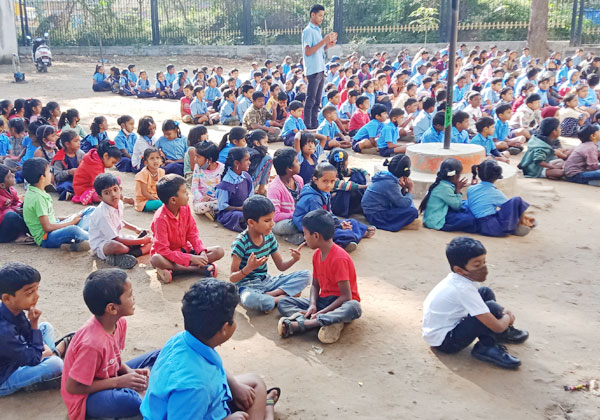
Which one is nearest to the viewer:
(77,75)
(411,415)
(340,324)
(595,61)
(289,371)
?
(411,415)

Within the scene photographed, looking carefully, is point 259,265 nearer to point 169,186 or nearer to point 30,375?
point 169,186

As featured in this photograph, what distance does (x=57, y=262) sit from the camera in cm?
497

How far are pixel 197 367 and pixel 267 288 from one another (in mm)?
1816

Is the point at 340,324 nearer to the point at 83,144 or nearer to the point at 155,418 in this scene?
the point at 155,418

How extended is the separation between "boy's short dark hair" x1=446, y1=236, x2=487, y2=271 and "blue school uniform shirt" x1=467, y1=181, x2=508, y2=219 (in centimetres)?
248

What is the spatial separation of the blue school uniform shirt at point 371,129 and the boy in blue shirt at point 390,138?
182 mm

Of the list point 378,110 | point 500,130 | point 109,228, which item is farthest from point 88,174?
point 500,130

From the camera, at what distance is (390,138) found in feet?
28.2

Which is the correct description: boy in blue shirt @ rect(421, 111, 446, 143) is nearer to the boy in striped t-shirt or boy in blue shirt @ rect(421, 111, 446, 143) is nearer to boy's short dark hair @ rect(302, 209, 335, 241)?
the boy in striped t-shirt

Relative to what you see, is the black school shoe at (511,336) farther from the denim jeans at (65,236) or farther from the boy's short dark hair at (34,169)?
the boy's short dark hair at (34,169)

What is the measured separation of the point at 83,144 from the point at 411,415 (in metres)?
5.97

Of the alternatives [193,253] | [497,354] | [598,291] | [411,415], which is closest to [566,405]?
[497,354]

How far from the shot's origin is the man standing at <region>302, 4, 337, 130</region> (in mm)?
9258

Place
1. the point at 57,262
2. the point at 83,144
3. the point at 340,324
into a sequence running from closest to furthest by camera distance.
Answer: the point at 340,324, the point at 57,262, the point at 83,144
